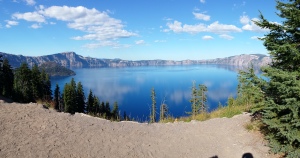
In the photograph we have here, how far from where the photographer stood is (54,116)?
11.2m

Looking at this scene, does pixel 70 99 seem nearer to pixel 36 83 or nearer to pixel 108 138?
pixel 36 83

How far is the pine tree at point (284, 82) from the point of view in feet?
28.4

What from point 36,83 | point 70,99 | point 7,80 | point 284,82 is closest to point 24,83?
point 36,83

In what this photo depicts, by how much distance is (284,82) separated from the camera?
865 cm

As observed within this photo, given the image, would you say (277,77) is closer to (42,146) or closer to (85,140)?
(85,140)

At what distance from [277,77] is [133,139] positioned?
19.8 ft

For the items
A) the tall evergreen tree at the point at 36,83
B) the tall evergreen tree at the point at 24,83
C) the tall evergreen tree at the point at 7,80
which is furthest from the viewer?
the tall evergreen tree at the point at 36,83

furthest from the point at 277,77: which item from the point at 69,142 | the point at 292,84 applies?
the point at 69,142

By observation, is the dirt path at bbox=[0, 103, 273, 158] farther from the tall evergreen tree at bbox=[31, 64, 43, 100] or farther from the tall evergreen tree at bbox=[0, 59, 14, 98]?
the tall evergreen tree at bbox=[31, 64, 43, 100]

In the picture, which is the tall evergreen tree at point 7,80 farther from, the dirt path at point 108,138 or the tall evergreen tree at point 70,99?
the dirt path at point 108,138

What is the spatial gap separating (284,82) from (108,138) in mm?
6744

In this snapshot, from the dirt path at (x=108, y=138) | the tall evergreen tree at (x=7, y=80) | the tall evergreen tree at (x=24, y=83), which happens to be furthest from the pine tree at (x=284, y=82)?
the tall evergreen tree at (x=24, y=83)

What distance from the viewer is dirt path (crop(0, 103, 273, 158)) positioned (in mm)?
8367

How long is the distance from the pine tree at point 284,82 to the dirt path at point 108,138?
54.0 inches
